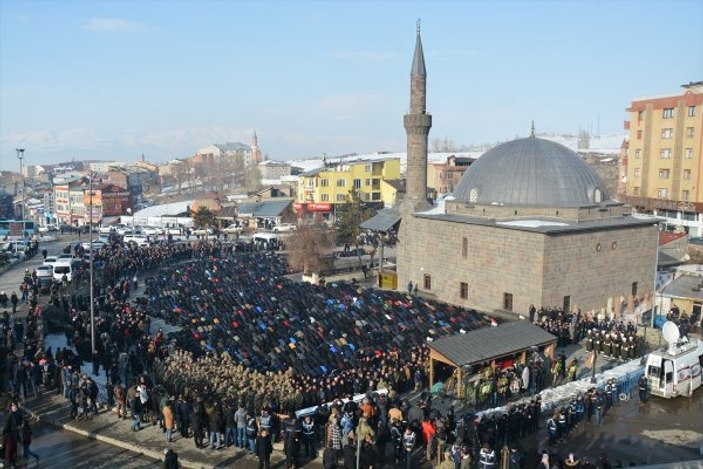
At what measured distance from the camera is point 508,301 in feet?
91.5

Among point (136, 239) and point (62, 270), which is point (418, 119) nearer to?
point (62, 270)

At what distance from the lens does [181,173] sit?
451 feet

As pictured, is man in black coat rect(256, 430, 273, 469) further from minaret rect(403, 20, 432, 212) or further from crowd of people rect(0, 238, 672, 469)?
minaret rect(403, 20, 432, 212)

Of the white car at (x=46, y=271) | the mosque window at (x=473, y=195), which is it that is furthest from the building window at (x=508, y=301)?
the white car at (x=46, y=271)

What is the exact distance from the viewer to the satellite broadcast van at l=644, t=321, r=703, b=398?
16.7 meters

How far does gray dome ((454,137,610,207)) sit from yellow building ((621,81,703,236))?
22.8m

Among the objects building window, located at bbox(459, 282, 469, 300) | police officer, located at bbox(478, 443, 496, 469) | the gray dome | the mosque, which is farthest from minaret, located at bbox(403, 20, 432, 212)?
police officer, located at bbox(478, 443, 496, 469)

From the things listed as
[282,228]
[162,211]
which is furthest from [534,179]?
[162,211]

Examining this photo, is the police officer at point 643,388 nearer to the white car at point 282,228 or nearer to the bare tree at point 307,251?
the bare tree at point 307,251

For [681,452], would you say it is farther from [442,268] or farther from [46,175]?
[46,175]

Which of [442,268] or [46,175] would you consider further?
[46,175]

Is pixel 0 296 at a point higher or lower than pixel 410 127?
lower

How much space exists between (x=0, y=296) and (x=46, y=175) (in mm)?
146465

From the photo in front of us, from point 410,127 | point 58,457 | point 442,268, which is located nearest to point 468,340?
point 58,457
